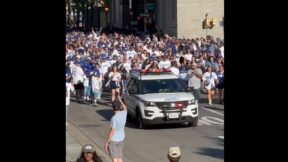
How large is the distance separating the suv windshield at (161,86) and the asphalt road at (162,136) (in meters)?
0.99

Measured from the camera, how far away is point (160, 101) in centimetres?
1730

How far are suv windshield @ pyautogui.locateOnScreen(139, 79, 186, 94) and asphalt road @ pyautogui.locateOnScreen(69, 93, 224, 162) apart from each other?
99 cm

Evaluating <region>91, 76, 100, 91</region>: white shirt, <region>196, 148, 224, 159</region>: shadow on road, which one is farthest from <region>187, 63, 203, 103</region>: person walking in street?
<region>196, 148, 224, 159</region>: shadow on road

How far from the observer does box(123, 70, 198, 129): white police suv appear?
17312 mm

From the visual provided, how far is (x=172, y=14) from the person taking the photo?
184 ft

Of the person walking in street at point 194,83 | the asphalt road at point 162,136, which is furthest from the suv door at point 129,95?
the person walking in street at point 194,83

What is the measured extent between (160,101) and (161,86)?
1.04 metres

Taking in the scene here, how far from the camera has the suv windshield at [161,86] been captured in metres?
18.1

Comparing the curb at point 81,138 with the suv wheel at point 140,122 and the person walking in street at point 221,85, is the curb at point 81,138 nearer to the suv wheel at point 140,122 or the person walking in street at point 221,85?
the suv wheel at point 140,122

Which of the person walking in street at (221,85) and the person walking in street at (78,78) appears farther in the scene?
the person walking in street at (78,78)
